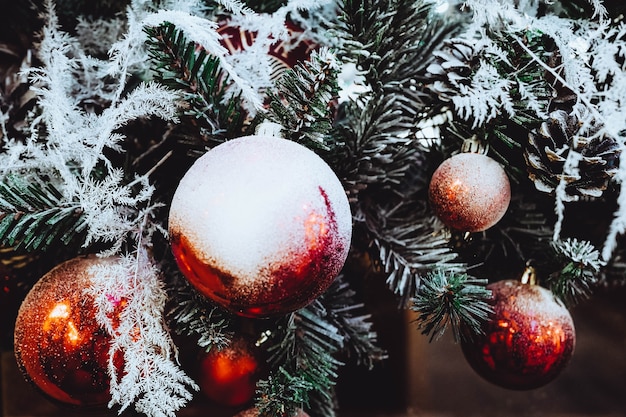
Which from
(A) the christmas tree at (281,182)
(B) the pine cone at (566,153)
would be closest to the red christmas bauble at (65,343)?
(A) the christmas tree at (281,182)

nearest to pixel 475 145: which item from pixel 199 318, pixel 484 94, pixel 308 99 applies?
pixel 484 94

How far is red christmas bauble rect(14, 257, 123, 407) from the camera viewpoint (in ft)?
1.25

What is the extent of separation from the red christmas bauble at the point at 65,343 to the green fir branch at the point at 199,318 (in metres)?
0.05

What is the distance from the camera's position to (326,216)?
322 millimetres

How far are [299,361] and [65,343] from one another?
17 cm

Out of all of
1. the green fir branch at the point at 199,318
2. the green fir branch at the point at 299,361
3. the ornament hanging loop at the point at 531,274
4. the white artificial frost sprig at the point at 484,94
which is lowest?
the green fir branch at the point at 299,361

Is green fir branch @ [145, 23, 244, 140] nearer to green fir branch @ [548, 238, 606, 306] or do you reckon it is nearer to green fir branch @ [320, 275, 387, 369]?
green fir branch @ [320, 275, 387, 369]

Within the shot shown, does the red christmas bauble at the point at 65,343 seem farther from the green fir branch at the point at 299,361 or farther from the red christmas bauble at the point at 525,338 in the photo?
the red christmas bauble at the point at 525,338

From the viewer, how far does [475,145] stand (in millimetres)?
428

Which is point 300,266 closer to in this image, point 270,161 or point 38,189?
point 270,161

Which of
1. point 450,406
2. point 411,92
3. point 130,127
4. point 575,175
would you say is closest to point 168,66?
point 130,127

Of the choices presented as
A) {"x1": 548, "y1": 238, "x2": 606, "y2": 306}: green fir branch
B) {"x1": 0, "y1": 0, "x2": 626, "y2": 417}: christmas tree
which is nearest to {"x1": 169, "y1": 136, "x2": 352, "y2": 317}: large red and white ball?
{"x1": 0, "y1": 0, "x2": 626, "y2": 417}: christmas tree

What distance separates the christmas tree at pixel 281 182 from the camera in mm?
329

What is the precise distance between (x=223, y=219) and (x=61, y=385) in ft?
0.64
